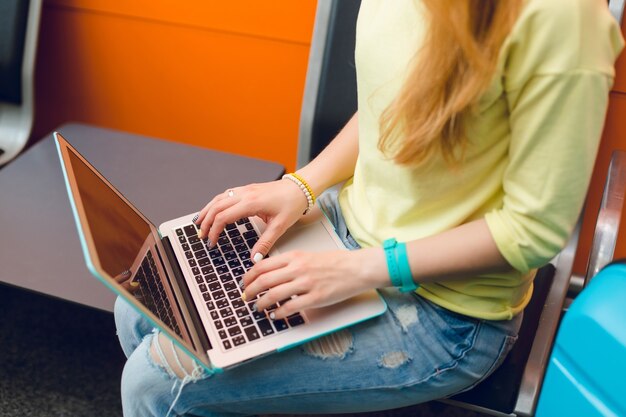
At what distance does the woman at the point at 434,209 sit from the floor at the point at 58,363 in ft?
2.00

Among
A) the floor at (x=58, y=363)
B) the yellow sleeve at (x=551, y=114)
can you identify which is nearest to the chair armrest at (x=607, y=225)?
the yellow sleeve at (x=551, y=114)

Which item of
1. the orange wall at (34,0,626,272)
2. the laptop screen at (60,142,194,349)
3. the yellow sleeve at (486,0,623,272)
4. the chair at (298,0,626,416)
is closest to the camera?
the yellow sleeve at (486,0,623,272)

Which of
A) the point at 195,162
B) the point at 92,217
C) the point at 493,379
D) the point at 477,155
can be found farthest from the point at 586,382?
the point at 195,162

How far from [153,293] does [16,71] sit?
39.4 inches

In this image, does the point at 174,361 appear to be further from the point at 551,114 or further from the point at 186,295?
the point at 551,114

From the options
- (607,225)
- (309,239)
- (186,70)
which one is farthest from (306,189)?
(186,70)

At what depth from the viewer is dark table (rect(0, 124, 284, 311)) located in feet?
3.59

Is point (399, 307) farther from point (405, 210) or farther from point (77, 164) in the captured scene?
point (77, 164)

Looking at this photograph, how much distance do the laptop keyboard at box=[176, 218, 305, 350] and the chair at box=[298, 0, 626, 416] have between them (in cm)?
Result: 30

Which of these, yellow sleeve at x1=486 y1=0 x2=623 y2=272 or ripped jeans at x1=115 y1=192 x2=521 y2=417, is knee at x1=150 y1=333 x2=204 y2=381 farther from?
yellow sleeve at x1=486 y1=0 x2=623 y2=272

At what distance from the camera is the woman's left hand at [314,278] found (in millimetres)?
827

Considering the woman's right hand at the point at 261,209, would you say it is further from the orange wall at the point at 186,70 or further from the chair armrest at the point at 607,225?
the orange wall at the point at 186,70

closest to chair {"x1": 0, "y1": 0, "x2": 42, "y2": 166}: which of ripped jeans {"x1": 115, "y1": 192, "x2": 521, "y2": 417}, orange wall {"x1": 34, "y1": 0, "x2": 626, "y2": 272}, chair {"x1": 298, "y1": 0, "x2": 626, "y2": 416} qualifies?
orange wall {"x1": 34, "y1": 0, "x2": 626, "y2": 272}

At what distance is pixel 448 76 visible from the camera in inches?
29.8
